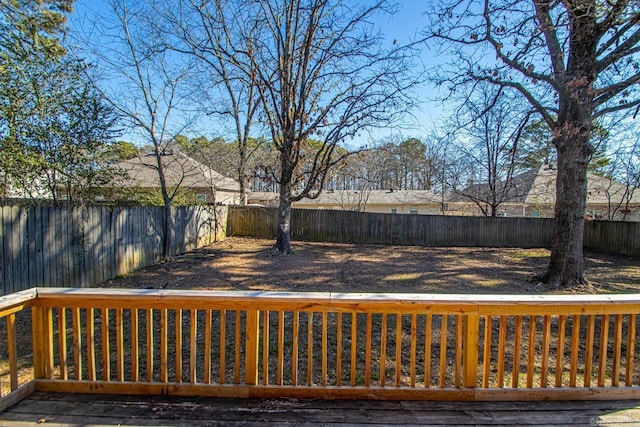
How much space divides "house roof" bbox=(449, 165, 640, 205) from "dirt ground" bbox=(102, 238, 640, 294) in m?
6.49

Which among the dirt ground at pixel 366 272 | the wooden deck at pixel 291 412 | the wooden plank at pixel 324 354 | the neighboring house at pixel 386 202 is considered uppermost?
the neighboring house at pixel 386 202

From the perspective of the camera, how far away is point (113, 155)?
24.2 ft

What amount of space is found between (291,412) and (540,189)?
2227cm

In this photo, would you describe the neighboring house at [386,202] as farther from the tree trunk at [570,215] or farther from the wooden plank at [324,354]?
the wooden plank at [324,354]

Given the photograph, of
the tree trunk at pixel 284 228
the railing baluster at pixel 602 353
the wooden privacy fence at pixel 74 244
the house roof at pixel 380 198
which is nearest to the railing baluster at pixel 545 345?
the railing baluster at pixel 602 353

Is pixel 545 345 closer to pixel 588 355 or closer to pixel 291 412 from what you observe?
pixel 588 355

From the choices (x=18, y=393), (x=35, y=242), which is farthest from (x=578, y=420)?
(x=35, y=242)

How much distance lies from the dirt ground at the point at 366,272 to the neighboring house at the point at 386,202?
12756 mm

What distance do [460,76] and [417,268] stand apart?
4.77m

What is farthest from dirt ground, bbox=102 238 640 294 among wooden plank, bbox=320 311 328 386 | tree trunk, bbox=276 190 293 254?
wooden plank, bbox=320 311 328 386

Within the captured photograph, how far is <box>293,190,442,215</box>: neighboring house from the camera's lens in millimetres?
24328

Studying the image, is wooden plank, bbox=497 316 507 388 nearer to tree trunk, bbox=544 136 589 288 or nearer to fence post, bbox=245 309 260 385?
fence post, bbox=245 309 260 385

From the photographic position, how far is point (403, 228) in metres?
14.2

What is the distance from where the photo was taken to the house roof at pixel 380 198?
80.3ft
